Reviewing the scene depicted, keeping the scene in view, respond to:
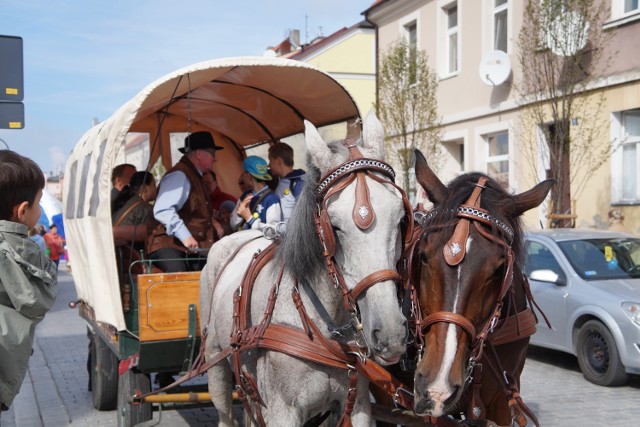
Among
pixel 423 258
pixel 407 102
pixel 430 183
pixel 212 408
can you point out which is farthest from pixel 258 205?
pixel 407 102

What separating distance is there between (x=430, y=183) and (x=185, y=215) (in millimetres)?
2661

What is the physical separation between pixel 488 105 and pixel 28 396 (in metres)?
12.6

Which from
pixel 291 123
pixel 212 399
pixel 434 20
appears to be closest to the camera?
pixel 212 399

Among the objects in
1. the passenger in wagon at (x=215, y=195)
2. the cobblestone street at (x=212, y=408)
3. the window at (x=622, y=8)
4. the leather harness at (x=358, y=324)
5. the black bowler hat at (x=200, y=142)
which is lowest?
the cobblestone street at (x=212, y=408)

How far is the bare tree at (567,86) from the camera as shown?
1288 centimetres

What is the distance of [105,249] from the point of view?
5078 mm

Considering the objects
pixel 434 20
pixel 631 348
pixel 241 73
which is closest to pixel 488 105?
pixel 434 20

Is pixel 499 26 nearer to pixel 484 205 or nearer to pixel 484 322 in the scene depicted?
pixel 484 205

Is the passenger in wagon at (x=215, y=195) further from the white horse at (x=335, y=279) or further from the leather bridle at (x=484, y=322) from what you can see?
the leather bridle at (x=484, y=322)

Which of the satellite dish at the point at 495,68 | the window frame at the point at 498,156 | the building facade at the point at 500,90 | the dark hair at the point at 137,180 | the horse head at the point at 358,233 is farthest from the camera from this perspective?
the window frame at the point at 498,156

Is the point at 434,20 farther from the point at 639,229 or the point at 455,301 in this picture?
the point at 455,301

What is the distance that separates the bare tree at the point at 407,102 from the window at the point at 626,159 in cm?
453

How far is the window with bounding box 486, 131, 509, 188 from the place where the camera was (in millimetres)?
16625

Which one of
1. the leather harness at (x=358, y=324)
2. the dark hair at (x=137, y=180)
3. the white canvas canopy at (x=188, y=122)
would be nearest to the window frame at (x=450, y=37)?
the white canvas canopy at (x=188, y=122)
